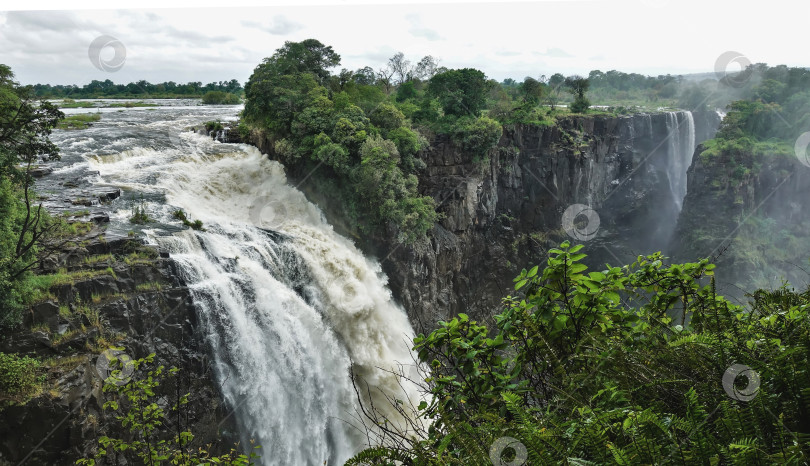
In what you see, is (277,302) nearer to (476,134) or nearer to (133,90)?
(476,134)

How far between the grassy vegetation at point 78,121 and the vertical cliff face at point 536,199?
19225 mm

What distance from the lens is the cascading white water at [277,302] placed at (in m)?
13.4

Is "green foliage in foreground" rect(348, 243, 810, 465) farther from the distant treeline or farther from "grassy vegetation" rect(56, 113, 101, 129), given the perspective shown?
the distant treeline

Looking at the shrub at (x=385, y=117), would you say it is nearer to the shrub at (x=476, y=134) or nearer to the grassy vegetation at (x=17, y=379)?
the shrub at (x=476, y=134)

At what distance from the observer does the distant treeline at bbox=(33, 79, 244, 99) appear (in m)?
54.8

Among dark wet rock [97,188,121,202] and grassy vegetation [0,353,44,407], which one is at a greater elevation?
dark wet rock [97,188,121,202]

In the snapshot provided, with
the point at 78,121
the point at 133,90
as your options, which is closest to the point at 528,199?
the point at 78,121

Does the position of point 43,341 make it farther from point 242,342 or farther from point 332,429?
point 332,429

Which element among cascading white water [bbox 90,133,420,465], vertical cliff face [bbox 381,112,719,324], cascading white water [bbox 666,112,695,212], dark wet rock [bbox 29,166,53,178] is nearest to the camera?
cascading white water [bbox 90,133,420,465]

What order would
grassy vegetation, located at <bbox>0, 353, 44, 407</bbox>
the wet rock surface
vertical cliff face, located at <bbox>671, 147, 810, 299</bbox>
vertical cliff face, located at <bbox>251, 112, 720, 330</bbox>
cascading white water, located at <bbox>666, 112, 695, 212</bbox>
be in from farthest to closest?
cascading white water, located at <bbox>666, 112, 695, 212</bbox> → vertical cliff face, located at <bbox>671, 147, 810, 299</bbox> → vertical cliff face, located at <bbox>251, 112, 720, 330</bbox> → the wet rock surface → grassy vegetation, located at <bbox>0, 353, 44, 407</bbox>

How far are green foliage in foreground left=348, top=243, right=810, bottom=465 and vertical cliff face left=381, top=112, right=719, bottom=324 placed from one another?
47.6 feet

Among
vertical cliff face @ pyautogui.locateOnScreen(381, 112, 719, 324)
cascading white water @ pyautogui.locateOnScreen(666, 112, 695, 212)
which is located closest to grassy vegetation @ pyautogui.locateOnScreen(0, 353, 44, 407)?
vertical cliff face @ pyautogui.locateOnScreen(381, 112, 719, 324)

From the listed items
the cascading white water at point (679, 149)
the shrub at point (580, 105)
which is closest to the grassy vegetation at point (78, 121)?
the shrub at point (580, 105)

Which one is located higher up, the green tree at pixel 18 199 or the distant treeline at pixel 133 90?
the distant treeline at pixel 133 90
